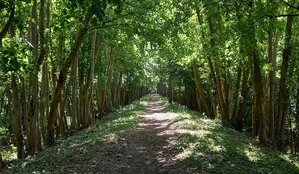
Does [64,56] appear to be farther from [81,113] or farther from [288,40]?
[288,40]

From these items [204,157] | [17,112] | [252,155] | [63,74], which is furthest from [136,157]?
[17,112]

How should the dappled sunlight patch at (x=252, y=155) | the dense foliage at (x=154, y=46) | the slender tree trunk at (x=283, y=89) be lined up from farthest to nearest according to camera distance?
1. the slender tree trunk at (x=283, y=89)
2. the dappled sunlight patch at (x=252, y=155)
3. the dense foliage at (x=154, y=46)

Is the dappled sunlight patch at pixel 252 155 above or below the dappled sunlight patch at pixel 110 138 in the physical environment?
below

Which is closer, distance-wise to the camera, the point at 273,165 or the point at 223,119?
Result: the point at 273,165

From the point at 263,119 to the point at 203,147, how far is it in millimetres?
3835

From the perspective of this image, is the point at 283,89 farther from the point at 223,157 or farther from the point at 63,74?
the point at 63,74

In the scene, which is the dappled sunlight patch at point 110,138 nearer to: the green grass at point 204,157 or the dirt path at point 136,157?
the green grass at point 204,157

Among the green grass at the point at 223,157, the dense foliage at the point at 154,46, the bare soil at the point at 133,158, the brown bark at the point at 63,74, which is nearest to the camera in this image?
the dense foliage at the point at 154,46

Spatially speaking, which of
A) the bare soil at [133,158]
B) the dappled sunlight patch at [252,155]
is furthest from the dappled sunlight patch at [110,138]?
the dappled sunlight patch at [252,155]

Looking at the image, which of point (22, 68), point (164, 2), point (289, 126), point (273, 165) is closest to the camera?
point (22, 68)

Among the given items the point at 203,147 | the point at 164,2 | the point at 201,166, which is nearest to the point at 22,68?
the point at 201,166

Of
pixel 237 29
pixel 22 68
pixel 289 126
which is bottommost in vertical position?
pixel 289 126

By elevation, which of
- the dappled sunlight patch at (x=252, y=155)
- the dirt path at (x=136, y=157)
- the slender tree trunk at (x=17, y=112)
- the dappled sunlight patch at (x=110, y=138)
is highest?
the slender tree trunk at (x=17, y=112)

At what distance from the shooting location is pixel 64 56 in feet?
76.3
